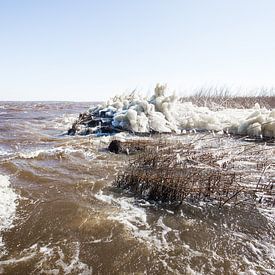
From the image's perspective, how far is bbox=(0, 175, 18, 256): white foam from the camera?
5.09 metres

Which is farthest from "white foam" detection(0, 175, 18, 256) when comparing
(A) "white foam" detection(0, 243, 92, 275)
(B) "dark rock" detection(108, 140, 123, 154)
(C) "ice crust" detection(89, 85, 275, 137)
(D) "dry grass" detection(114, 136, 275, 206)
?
(C) "ice crust" detection(89, 85, 275, 137)

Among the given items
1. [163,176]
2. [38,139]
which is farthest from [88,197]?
[38,139]

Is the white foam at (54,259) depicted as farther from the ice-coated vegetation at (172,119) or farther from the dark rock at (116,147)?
the ice-coated vegetation at (172,119)

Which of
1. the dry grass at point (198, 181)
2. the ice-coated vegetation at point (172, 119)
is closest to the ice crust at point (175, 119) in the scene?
the ice-coated vegetation at point (172, 119)

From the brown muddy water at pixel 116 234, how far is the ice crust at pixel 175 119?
9.25m

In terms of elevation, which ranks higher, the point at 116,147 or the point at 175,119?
the point at 175,119

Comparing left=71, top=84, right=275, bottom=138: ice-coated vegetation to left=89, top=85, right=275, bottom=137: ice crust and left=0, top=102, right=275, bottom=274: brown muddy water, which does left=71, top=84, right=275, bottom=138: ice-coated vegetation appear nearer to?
left=89, top=85, right=275, bottom=137: ice crust

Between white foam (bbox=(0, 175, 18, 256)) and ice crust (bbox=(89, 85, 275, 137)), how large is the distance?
31.7ft

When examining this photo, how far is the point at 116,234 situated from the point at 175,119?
13914 mm

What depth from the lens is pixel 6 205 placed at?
5938 millimetres

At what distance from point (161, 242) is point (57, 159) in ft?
20.4

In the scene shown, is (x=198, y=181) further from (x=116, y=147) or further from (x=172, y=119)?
(x=172, y=119)

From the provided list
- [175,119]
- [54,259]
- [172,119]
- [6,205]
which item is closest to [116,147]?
[6,205]

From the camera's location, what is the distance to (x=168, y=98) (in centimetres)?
1820
